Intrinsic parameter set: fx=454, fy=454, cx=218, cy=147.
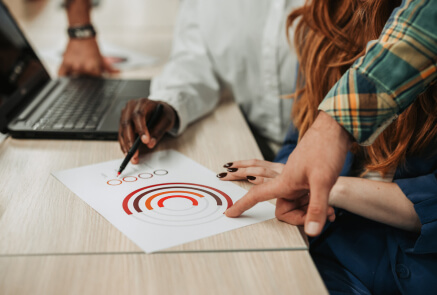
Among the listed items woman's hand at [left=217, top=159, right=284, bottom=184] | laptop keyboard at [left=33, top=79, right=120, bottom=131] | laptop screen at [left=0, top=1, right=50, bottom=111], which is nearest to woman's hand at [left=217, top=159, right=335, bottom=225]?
woman's hand at [left=217, top=159, right=284, bottom=184]

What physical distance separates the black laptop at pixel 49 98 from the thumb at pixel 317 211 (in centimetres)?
52

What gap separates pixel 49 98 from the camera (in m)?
1.11

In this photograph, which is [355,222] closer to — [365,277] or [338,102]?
[365,277]

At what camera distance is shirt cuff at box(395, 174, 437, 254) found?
0.72 metres

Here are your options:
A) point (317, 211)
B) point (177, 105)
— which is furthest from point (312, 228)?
point (177, 105)

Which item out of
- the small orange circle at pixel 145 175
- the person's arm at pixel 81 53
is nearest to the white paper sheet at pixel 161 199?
the small orange circle at pixel 145 175

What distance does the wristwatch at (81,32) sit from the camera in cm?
138

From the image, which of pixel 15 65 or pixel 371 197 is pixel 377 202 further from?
pixel 15 65

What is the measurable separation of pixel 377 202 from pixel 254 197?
26cm

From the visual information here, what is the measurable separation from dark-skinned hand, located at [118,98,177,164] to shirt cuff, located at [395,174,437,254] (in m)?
0.47

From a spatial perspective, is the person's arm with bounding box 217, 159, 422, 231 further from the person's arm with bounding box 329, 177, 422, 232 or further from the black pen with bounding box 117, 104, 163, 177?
the black pen with bounding box 117, 104, 163, 177

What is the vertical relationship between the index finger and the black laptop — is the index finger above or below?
above

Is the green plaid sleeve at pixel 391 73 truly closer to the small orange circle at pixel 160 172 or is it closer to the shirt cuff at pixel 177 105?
the small orange circle at pixel 160 172

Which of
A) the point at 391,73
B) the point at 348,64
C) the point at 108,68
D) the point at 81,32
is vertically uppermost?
the point at 391,73
